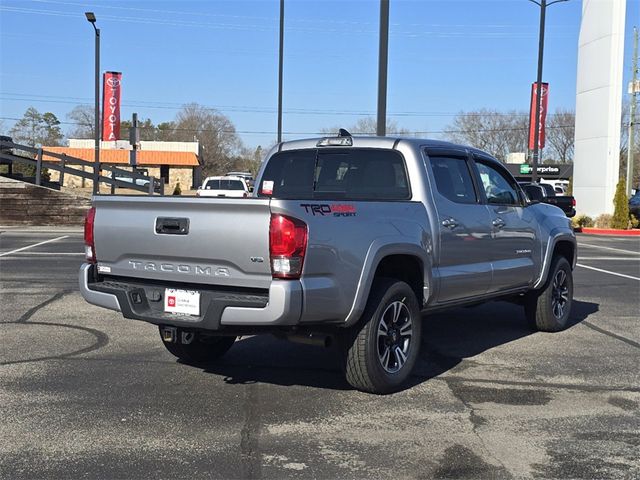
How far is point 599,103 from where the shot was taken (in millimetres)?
27453

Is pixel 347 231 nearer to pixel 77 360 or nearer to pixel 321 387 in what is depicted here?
pixel 321 387

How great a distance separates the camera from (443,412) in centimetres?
507

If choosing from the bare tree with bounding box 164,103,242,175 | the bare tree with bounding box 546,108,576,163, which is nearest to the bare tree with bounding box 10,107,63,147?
the bare tree with bounding box 164,103,242,175

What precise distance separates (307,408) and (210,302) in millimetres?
1071

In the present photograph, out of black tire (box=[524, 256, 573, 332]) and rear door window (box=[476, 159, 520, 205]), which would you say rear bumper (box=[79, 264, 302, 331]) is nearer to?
rear door window (box=[476, 159, 520, 205])

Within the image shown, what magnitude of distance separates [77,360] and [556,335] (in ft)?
16.6

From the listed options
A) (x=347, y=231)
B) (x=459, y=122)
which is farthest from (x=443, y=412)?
(x=459, y=122)

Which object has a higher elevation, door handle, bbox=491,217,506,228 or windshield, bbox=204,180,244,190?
windshield, bbox=204,180,244,190

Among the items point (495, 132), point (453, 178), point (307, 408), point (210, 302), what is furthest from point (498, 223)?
point (495, 132)

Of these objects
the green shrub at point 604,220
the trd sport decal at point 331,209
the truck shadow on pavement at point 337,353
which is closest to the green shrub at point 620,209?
the green shrub at point 604,220

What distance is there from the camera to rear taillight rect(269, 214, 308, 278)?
4551mm

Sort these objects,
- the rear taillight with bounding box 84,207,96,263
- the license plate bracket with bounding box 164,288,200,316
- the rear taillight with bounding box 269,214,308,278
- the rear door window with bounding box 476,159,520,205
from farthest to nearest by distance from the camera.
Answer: the rear door window with bounding box 476,159,520,205 → the rear taillight with bounding box 84,207,96,263 → the license plate bracket with bounding box 164,288,200,316 → the rear taillight with bounding box 269,214,308,278

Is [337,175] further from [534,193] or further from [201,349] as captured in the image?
[534,193]

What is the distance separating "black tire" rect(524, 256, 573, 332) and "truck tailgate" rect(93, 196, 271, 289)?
428cm
